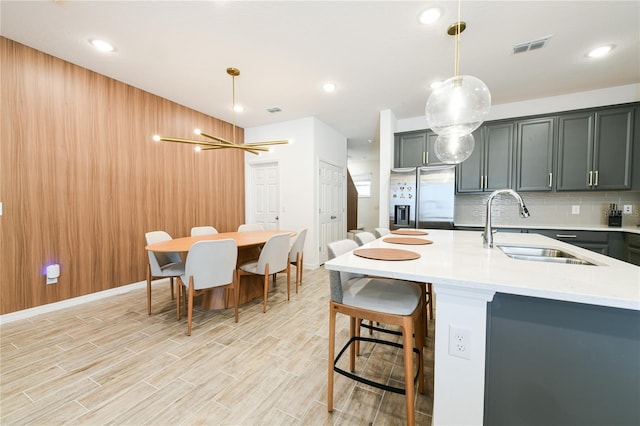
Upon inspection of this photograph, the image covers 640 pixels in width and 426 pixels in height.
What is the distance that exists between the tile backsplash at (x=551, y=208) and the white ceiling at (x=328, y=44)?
1482mm

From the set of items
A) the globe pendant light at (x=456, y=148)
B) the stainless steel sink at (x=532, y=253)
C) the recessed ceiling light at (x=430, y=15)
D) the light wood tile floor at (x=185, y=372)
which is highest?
the recessed ceiling light at (x=430, y=15)

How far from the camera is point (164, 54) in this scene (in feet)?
8.50

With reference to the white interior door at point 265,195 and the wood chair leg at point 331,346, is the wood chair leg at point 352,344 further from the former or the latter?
the white interior door at point 265,195

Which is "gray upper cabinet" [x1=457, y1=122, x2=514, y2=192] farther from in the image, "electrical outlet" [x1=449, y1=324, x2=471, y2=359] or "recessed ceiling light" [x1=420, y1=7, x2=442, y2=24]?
"electrical outlet" [x1=449, y1=324, x2=471, y2=359]

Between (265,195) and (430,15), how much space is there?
3.79 metres

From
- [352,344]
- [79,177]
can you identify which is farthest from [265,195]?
[352,344]

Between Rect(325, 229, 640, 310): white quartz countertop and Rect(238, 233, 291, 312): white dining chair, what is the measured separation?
1.40 m

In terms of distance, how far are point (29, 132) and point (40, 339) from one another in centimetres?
204

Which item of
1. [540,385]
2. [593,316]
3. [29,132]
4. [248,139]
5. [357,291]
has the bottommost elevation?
[540,385]

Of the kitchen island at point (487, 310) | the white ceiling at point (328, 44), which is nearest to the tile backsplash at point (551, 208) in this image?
the white ceiling at point (328, 44)

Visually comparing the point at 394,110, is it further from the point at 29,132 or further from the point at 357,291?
the point at 29,132

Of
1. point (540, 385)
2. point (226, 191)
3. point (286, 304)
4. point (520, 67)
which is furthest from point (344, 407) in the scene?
point (226, 191)

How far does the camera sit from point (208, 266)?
87.3 inches

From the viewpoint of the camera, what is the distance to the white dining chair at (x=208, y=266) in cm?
215
